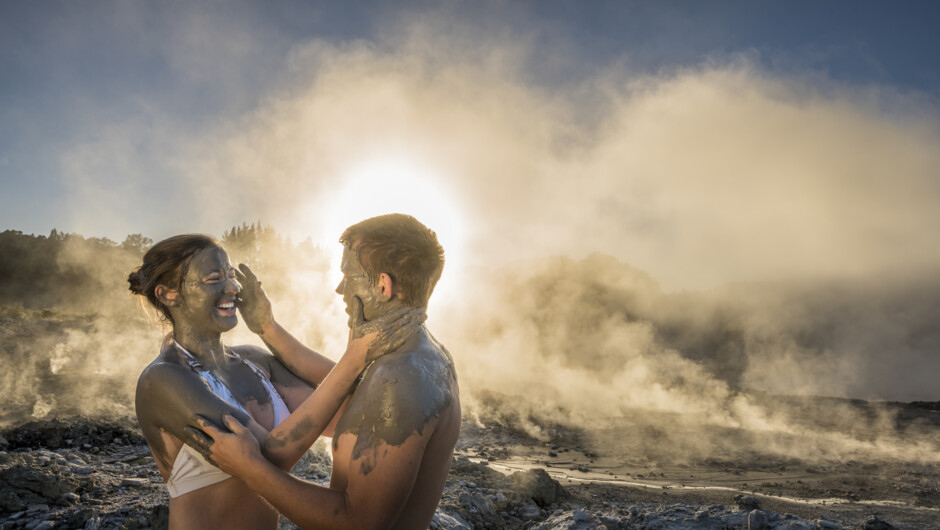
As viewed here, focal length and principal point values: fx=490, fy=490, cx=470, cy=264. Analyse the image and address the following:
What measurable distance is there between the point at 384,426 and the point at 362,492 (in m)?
0.25

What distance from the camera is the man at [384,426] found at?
5.99 feet

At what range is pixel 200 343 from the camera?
280 centimetres

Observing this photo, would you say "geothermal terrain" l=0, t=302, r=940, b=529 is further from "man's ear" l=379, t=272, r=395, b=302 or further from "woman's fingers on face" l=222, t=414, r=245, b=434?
"man's ear" l=379, t=272, r=395, b=302

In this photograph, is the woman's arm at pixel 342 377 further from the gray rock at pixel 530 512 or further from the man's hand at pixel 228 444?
the gray rock at pixel 530 512

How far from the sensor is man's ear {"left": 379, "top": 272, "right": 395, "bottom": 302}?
6.87ft

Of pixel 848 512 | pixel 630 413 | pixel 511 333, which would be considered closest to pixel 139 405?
pixel 848 512

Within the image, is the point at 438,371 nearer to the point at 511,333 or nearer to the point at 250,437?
the point at 250,437

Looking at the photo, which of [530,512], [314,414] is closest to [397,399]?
[314,414]

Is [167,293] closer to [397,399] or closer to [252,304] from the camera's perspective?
[252,304]

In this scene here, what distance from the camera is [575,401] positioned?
21000mm

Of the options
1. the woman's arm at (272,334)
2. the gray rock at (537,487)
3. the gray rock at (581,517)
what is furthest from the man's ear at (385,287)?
the gray rock at (537,487)

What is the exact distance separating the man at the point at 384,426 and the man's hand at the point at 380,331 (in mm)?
25

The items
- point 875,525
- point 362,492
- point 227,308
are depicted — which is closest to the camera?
point 362,492

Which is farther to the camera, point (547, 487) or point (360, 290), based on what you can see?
point (547, 487)
